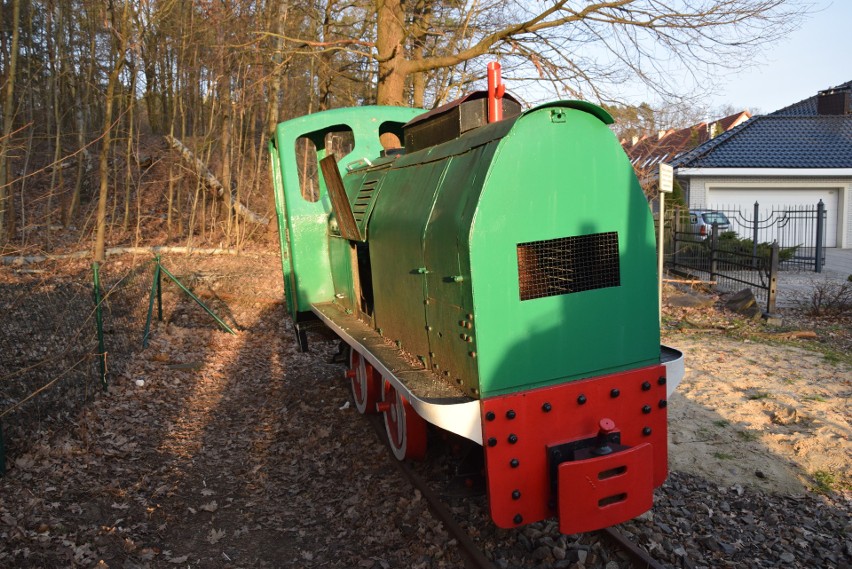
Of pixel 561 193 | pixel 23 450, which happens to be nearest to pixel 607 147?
pixel 561 193

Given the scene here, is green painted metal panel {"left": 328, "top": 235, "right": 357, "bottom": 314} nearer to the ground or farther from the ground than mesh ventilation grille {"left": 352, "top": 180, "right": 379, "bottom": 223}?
nearer to the ground

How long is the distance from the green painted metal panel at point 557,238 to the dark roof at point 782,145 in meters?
19.6

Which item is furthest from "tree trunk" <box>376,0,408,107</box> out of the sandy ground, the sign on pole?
the sandy ground

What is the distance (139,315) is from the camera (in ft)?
34.2

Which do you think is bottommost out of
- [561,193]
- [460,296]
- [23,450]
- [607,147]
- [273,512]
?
[273,512]

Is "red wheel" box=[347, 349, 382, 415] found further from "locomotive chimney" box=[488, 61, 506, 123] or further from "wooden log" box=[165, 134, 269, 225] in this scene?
"wooden log" box=[165, 134, 269, 225]

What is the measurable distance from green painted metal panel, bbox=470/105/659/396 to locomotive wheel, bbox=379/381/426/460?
1.47 metres

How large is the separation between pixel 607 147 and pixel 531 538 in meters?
2.49

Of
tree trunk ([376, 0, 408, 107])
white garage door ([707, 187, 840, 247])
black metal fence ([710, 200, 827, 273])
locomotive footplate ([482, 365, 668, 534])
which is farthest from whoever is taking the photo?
white garage door ([707, 187, 840, 247])

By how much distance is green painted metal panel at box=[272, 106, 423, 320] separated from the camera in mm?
7746

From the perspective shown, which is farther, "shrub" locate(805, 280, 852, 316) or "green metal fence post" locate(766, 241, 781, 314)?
"shrub" locate(805, 280, 852, 316)

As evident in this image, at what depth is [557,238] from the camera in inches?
152

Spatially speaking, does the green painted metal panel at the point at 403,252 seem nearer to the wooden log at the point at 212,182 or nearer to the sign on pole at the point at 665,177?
the sign on pole at the point at 665,177

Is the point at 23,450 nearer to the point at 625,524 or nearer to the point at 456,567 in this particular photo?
the point at 456,567
